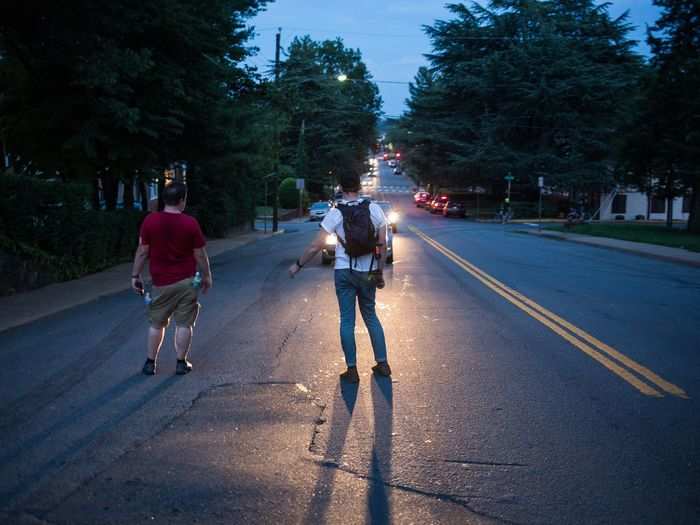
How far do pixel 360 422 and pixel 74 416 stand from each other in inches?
82.5

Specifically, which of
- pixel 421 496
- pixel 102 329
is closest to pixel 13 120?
pixel 102 329

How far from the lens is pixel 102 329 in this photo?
9.02 meters

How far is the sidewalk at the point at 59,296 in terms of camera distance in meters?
9.81

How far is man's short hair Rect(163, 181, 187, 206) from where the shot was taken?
6262 millimetres

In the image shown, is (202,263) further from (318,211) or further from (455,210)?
(455,210)

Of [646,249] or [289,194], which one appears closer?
[646,249]

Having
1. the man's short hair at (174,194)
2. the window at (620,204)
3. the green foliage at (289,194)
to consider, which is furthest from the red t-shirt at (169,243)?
the window at (620,204)

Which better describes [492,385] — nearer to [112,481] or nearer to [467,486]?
[467,486]

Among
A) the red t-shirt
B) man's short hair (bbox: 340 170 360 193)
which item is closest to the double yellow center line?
man's short hair (bbox: 340 170 360 193)

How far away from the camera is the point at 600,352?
7.52 m

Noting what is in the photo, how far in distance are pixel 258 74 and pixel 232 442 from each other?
1932 centimetres

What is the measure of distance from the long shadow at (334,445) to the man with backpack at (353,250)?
43 cm

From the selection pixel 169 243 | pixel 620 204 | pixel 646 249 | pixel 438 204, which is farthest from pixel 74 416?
pixel 438 204

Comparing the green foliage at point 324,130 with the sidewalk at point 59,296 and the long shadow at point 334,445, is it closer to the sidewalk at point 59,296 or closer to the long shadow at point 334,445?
the sidewalk at point 59,296
